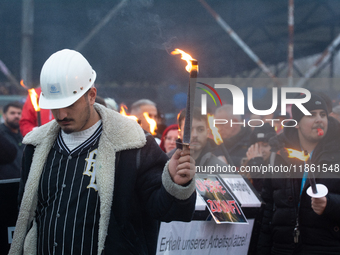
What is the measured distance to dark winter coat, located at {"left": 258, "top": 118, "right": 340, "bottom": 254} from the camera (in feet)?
8.56

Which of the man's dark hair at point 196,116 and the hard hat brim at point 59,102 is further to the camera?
the man's dark hair at point 196,116

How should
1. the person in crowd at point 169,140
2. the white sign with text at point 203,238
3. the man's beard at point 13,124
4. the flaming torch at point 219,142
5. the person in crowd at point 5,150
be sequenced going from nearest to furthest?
the white sign with text at point 203,238, the person in crowd at point 5,150, the flaming torch at point 219,142, the person in crowd at point 169,140, the man's beard at point 13,124

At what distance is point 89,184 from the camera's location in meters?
1.74

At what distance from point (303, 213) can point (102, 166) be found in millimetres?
1746

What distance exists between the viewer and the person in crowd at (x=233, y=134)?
4371mm

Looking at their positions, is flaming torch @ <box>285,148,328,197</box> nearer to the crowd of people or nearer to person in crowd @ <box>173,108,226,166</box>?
person in crowd @ <box>173,108,226,166</box>

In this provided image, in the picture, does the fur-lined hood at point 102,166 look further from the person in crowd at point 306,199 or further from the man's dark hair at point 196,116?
the person in crowd at point 306,199

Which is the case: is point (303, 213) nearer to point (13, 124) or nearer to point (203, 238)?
point (203, 238)

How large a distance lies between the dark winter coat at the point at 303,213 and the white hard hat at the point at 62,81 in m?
1.85

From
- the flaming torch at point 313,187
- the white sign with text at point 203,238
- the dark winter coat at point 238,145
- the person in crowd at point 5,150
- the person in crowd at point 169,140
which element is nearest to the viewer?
the flaming torch at point 313,187

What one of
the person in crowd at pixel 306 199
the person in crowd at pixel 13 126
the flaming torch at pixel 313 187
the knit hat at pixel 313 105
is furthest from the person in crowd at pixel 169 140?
the person in crowd at pixel 13 126

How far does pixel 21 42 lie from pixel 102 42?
1769 mm

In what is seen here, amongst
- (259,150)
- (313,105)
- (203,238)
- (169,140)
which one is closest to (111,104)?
(169,140)

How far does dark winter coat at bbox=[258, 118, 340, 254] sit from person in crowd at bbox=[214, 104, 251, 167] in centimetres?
127
